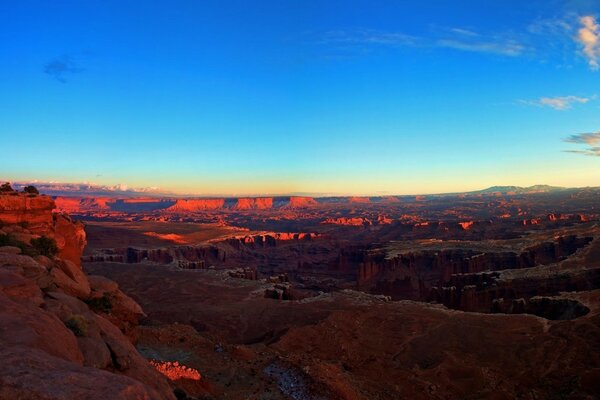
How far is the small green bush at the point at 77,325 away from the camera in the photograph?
1137cm

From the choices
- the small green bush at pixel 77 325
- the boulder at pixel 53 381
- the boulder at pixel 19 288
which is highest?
the boulder at pixel 19 288

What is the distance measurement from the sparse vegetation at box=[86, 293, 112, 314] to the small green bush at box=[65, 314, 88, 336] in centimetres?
649

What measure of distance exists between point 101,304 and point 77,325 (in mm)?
7503

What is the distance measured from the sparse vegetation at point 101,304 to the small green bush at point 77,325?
6.49m

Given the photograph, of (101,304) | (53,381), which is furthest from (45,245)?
(53,381)

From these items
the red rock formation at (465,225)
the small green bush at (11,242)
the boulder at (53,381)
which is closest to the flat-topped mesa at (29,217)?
the small green bush at (11,242)

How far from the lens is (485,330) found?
35875 millimetres

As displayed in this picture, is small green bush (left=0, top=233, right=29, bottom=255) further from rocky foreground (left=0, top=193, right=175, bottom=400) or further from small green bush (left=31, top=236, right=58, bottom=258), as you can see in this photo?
small green bush (left=31, top=236, right=58, bottom=258)

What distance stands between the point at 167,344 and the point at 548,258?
76.0m

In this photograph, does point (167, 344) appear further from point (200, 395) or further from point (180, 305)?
point (180, 305)

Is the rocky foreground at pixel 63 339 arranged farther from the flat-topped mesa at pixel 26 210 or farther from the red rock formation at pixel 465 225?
the red rock formation at pixel 465 225

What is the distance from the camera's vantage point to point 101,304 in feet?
60.7

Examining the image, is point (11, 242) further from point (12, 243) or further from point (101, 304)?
point (101, 304)

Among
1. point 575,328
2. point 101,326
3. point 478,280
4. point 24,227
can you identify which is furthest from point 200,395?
point 478,280
